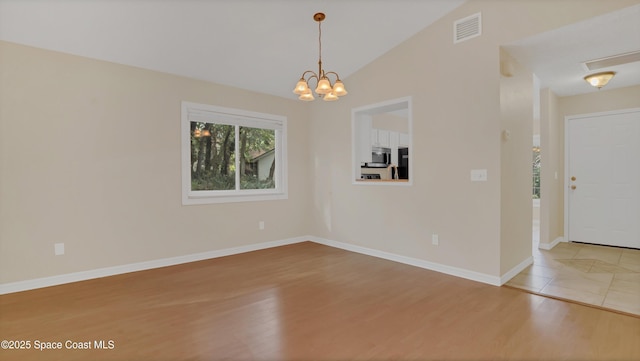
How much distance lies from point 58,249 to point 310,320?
117 inches

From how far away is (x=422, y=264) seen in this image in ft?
13.0

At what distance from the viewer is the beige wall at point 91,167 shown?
319 centimetres

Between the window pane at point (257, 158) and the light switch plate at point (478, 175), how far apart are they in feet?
10.6

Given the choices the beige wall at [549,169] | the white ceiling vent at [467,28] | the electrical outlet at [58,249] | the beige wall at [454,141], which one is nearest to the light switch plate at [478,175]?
the beige wall at [454,141]

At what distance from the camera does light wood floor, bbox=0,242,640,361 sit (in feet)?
6.79

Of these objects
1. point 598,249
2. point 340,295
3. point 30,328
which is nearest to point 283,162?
point 340,295

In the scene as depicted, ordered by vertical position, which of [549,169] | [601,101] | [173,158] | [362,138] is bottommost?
[549,169]

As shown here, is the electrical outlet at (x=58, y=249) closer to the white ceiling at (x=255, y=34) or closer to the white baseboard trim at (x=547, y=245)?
the white ceiling at (x=255, y=34)

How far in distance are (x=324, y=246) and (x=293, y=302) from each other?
2364 mm

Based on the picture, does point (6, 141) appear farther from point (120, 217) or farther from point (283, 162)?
point (283, 162)

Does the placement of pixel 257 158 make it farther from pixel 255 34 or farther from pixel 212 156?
pixel 255 34

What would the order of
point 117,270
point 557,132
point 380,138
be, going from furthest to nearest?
point 380,138
point 557,132
point 117,270

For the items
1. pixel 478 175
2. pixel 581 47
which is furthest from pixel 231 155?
pixel 581 47

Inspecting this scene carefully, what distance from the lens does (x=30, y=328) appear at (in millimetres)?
2400
